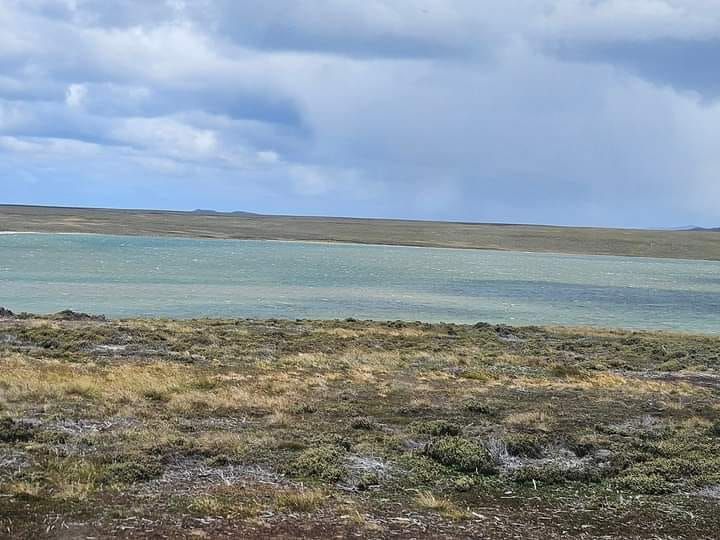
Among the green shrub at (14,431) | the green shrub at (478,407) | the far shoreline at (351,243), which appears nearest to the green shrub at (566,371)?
the green shrub at (478,407)

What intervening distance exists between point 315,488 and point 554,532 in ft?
10.3

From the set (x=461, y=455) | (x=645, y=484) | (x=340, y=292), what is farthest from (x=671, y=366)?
(x=340, y=292)

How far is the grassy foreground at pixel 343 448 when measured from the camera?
8.55 meters

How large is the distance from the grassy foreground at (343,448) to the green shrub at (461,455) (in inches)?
1.3

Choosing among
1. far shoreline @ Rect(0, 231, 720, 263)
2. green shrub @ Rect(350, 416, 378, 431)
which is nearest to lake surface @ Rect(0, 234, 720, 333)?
green shrub @ Rect(350, 416, 378, 431)

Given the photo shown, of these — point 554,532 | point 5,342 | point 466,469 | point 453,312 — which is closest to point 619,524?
point 554,532

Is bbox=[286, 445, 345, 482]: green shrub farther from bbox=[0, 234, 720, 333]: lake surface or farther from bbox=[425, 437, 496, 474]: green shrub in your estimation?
bbox=[0, 234, 720, 333]: lake surface

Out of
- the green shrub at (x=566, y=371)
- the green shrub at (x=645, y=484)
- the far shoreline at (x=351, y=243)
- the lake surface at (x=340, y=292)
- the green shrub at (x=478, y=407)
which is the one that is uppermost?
the far shoreline at (x=351, y=243)

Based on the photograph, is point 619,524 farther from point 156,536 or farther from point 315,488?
point 156,536

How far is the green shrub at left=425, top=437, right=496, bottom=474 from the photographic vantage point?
35.6 feet

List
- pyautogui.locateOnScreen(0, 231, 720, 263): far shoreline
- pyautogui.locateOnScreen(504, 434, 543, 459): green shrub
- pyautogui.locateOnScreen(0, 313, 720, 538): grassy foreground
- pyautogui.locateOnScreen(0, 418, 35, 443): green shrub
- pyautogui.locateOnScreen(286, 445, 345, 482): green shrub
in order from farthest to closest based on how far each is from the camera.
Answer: pyautogui.locateOnScreen(0, 231, 720, 263): far shoreline < pyautogui.locateOnScreen(504, 434, 543, 459): green shrub < pyautogui.locateOnScreen(0, 418, 35, 443): green shrub < pyautogui.locateOnScreen(286, 445, 345, 482): green shrub < pyautogui.locateOnScreen(0, 313, 720, 538): grassy foreground

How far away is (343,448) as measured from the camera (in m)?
11.5

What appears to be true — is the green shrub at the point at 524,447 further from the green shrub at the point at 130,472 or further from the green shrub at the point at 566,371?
the green shrub at the point at 566,371

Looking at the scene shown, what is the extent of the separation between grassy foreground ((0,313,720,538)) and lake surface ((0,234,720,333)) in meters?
23.7
